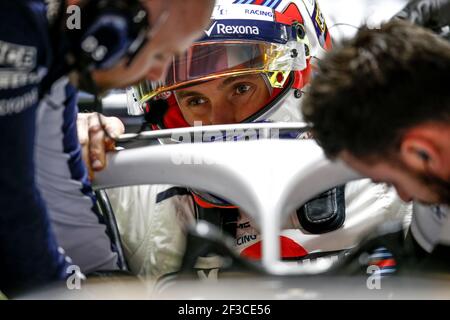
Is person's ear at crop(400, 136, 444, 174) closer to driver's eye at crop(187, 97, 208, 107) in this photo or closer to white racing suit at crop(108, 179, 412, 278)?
white racing suit at crop(108, 179, 412, 278)

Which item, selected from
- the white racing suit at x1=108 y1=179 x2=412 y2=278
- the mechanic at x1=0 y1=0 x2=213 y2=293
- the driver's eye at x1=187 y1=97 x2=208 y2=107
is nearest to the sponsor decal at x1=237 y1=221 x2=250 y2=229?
the white racing suit at x1=108 y1=179 x2=412 y2=278

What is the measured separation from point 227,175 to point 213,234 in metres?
0.15

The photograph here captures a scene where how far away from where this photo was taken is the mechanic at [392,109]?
34.1 inches

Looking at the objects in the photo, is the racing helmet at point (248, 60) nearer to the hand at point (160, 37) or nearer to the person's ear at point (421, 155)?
the hand at point (160, 37)

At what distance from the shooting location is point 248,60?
142 centimetres

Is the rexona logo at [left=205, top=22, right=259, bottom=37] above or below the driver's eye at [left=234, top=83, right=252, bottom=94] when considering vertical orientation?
above

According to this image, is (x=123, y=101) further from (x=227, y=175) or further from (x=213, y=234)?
(x=213, y=234)

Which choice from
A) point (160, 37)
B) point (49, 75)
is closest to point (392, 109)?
point (160, 37)

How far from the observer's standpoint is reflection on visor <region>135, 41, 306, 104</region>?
1.39 m

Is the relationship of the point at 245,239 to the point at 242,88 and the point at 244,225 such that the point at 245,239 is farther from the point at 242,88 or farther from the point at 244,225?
the point at 242,88

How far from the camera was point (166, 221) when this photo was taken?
4.50 feet

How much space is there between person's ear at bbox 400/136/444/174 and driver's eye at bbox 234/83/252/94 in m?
0.59

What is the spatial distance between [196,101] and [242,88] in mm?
104

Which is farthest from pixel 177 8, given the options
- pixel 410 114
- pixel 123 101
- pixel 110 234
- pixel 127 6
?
pixel 123 101
